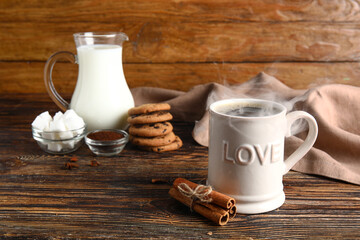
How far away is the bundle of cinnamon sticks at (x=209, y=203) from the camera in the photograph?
0.88 metres

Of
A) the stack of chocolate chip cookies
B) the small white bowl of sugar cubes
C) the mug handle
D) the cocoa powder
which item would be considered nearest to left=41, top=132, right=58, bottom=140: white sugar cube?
the small white bowl of sugar cubes

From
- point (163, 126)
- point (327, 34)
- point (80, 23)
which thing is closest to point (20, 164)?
point (163, 126)

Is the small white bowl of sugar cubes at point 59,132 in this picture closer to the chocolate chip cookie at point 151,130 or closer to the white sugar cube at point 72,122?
the white sugar cube at point 72,122

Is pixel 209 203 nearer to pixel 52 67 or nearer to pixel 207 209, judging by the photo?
pixel 207 209

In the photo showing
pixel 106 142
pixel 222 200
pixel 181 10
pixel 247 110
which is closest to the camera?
pixel 222 200

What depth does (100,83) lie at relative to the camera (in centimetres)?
142

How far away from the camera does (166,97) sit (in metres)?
1.75

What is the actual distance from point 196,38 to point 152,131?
795mm

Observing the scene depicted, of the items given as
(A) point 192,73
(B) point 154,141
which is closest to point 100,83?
(B) point 154,141

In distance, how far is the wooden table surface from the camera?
0.85 meters

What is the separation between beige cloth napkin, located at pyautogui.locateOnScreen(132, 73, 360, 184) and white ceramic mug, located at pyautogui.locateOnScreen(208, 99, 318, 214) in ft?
0.80

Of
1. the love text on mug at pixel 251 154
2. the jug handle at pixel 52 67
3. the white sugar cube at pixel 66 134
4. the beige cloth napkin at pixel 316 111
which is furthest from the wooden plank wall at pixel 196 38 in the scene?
the love text on mug at pixel 251 154

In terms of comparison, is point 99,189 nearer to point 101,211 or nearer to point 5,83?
point 101,211

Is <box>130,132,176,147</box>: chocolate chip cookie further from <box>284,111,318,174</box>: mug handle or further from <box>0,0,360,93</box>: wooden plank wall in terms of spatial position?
<box>0,0,360,93</box>: wooden plank wall
